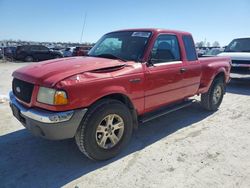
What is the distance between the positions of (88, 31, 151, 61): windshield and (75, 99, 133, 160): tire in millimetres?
980

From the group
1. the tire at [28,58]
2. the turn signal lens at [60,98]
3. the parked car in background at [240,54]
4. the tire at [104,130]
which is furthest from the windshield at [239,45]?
the tire at [28,58]

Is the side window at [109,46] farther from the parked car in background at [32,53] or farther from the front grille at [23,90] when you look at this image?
the parked car in background at [32,53]

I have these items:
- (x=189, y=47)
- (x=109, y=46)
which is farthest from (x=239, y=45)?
(x=109, y=46)

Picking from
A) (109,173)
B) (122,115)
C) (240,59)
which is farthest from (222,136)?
(240,59)

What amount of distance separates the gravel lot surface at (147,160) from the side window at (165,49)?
142cm

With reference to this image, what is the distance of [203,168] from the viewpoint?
10.8 feet

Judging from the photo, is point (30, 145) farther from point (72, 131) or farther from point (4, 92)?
point (4, 92)

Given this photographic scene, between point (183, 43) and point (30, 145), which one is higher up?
point (183, 43)

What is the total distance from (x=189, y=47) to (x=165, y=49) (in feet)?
3.04

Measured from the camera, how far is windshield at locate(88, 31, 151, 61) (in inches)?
158

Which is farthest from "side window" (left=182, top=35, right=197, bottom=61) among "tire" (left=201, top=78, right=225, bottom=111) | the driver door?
"tire" (left=201, top=78, right=225, bottom=111)

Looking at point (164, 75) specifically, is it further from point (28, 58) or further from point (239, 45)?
point (28, 58)

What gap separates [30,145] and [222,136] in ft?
11.4

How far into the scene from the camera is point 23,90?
3.34 m
